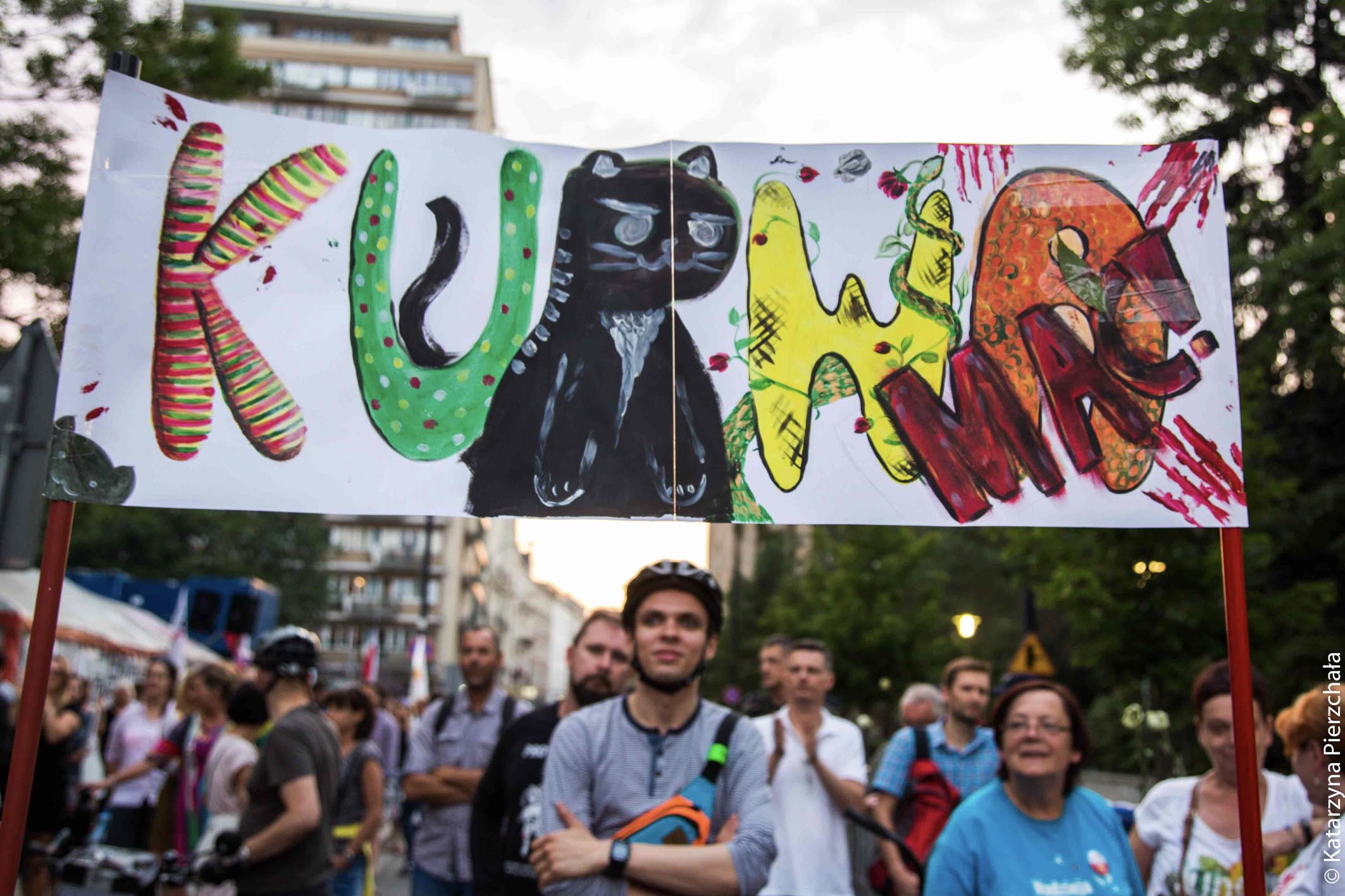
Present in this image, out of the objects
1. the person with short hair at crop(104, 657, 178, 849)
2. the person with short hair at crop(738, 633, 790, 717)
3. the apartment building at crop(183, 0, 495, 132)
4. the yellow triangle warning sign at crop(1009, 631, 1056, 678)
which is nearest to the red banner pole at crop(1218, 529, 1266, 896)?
the person with short hair at crop(738, 633, 790, 717)

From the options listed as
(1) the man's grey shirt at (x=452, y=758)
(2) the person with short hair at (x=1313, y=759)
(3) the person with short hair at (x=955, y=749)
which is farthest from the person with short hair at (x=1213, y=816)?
(1) the man's grey shirt at (x=452, y=758)

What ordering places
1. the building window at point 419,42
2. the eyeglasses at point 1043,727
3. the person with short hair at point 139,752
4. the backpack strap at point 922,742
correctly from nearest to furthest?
the eyeglasses at point 1043,727 < the backpack strap at point 922,742 < the person with short hair at point 139,752 < the building window at point 419,42

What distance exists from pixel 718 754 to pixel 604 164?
164cm

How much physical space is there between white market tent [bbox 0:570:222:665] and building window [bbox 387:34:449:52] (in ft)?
196

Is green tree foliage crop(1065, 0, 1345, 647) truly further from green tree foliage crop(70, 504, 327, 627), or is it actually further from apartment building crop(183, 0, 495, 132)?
apartment building crop(183, 0, 495, 132)

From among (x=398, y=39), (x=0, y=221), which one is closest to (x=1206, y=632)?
(x=0, y=221)

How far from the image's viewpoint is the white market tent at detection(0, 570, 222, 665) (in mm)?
15266

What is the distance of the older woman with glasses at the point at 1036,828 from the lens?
3.49 m

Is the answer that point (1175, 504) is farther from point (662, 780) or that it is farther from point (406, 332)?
point (406, 332)

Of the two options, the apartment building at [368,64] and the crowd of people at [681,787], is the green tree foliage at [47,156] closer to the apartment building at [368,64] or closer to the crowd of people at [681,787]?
the crowd of people at [681,787]

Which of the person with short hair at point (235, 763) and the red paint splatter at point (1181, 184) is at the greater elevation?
the red paint splatter at point (1181, 184)

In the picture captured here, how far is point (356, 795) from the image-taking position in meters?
7.39

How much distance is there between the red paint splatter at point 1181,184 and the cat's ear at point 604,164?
4.72 feet

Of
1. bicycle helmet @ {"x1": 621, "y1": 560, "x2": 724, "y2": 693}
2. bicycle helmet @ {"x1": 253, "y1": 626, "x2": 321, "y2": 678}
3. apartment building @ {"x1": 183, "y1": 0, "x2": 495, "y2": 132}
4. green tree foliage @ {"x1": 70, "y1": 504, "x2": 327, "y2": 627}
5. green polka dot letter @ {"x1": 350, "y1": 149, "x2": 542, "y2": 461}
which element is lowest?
bicycle helmet @ {"x1": 253, "y1": 626, "x2": 321, "y2": 678}
